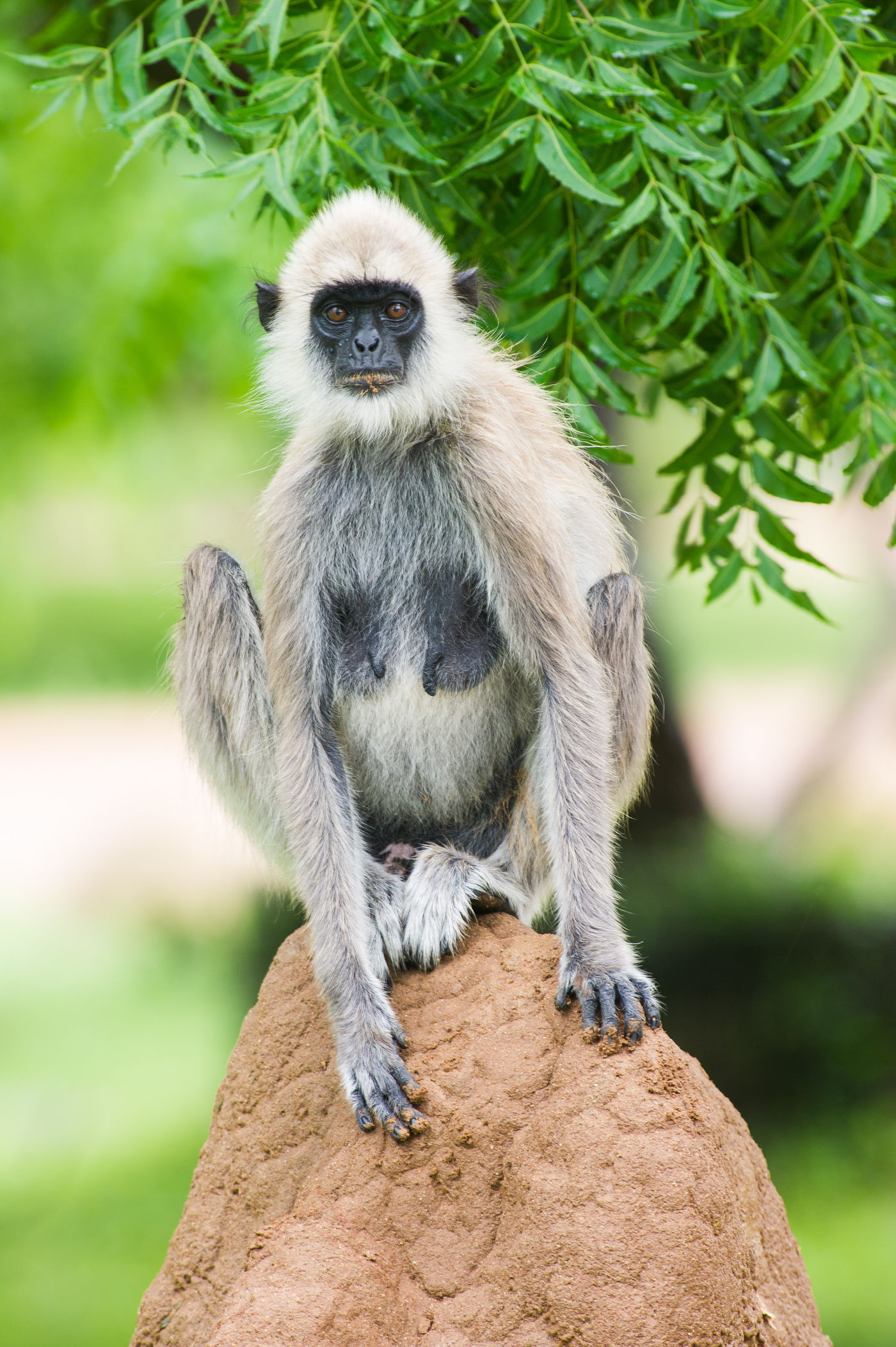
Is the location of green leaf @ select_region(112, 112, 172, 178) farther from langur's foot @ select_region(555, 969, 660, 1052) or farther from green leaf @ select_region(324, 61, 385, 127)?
langur's foot @ select_region(555, 969, 660, 1052)

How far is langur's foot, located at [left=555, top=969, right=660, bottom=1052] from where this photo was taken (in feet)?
12.2

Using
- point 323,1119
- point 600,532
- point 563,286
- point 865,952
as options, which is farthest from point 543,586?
point 865,952

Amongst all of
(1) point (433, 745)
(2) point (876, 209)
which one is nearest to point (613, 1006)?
(1) point (433, 745)

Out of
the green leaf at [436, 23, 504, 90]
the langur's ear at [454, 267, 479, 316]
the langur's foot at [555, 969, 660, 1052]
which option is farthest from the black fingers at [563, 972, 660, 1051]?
the green leaf at [436, 23, 504, 90]

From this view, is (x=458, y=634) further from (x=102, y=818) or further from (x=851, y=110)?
(x=102, y=818)

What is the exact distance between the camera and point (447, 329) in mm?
4750

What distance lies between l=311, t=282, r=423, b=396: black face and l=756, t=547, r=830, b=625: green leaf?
1781mm

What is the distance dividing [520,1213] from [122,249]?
462cm

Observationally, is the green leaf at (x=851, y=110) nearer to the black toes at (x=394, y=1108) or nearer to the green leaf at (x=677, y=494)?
the green leaf at (x=677, y=494)

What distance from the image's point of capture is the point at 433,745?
15.8 ft

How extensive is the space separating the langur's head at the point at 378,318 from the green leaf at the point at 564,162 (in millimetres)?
657

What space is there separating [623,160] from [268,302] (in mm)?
1386

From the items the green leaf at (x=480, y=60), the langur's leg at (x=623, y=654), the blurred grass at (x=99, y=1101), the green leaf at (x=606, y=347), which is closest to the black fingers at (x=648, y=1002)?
the langur's leg at (x=623, y=654)

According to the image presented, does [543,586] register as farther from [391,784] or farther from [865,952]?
[865,952]
